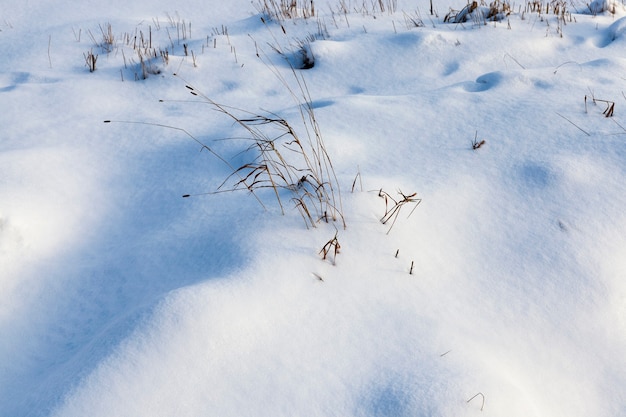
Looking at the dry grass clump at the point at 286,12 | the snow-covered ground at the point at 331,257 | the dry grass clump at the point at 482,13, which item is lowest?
the snow-covered ground at the point at 331,257

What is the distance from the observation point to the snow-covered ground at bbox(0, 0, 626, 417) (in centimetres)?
147

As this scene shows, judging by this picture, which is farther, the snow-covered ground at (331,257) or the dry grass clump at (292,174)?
the dry grass clump at (292,174)

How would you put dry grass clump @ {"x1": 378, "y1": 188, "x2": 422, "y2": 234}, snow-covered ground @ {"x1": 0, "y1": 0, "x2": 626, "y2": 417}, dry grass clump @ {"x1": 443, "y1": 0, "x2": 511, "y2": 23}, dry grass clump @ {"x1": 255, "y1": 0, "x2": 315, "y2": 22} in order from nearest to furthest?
snow-covered ground @ {"x1": 0, "y1": 0, "x2": 626, "y2": 417}
dry grass clump @ {"x1": 378, "y1": 188, "x2": 422, "y2": 234}
dry grass clump @ {"x1": 443, "y1": 0, "x2": 511, "y2": 23}
dry grass clump @ {"x1": 255, "y1": 0, "x2": 315, "y2": 22}

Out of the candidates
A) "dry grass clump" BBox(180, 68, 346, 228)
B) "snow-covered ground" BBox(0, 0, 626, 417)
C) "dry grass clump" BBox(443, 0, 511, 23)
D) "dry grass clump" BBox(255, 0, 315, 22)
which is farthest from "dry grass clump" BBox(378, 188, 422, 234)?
"dry grass clump" BBox(255, 0, 315, 22)

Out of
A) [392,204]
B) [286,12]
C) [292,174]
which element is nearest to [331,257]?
[392,204]

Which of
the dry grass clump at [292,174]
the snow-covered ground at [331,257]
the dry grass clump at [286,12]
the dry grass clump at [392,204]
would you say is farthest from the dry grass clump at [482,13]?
the dry grass clump at [392,204]

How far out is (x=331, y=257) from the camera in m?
1.89

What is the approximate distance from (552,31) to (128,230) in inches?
141

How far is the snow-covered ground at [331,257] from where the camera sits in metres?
1.47

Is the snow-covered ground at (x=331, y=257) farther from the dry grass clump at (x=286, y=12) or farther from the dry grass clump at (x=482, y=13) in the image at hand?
the dry grass clump at (x=286, y=12)

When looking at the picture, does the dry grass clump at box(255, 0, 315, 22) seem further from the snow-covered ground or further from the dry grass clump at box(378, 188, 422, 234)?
the dry grass clump at box(378, 188, 422, 234)

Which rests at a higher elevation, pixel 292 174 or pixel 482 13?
pixel 482 13

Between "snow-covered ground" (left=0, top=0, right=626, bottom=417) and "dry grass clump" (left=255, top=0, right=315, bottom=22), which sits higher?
"dry grass clump" (left=255, top=0, right=315, bottom=22)

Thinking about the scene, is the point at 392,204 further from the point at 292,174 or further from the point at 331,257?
the point at 292,174
